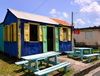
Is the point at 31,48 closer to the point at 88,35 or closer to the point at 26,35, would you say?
the point at 26,35

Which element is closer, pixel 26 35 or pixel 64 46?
pixel 26 35

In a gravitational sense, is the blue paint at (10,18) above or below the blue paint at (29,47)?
above

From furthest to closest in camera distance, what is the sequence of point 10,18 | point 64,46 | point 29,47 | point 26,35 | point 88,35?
1. point 88,35
2. point 64,46
3. point 10,18
4. point 29,47
5. point 26,35

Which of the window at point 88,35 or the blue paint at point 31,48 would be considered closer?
the blue paint at point 31,48

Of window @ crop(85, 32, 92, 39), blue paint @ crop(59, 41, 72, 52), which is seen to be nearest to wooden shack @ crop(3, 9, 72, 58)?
blue paint @ crop(59, 41, 72, 52)

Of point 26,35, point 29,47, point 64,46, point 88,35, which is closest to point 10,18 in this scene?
point 26,35

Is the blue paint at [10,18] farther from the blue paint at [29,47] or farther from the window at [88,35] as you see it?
the window at [88,35]

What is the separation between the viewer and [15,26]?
20.4 feet

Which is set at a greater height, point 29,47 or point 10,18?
point 10,18

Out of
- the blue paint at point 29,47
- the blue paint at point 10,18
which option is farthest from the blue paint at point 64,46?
the blue paint at point 10,18

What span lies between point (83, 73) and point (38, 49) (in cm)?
317

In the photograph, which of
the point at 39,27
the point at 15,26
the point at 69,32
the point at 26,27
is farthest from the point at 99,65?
the point at 15,26

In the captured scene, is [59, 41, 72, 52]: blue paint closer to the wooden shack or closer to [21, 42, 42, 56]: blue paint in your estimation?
the wooden shack

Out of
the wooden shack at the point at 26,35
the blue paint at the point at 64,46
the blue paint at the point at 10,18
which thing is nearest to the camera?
the wooden shack at the point at 26,35
